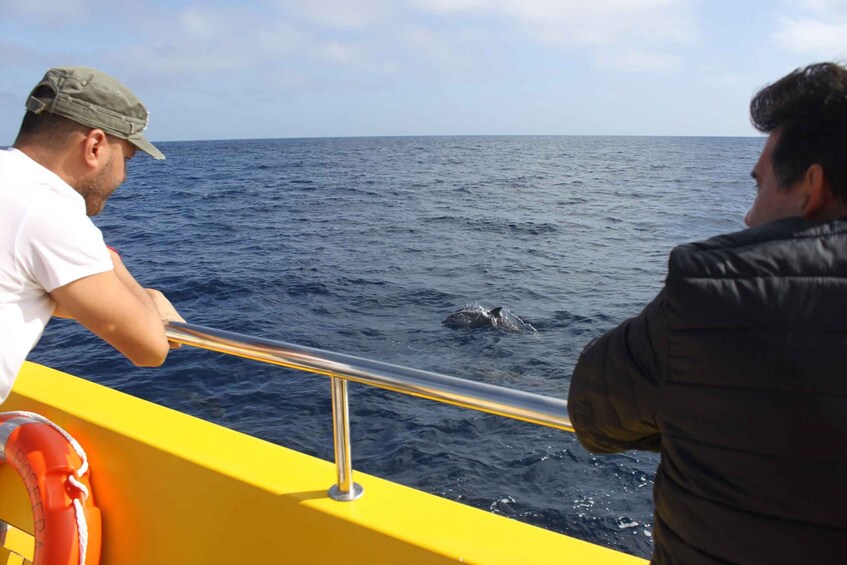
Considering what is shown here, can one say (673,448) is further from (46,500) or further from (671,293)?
(46,500)

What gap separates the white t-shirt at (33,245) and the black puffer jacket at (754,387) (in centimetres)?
123

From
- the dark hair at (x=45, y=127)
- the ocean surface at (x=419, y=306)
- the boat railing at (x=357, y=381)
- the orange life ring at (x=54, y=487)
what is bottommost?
the ocean surface at (x=419, y=306)

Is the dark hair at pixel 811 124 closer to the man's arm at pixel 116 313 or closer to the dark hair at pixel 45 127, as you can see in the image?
the man's arm at pixel 116 313

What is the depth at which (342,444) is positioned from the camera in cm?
211

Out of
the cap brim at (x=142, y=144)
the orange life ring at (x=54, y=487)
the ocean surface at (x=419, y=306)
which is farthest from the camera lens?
the ocean surface at (x=419, y=306)

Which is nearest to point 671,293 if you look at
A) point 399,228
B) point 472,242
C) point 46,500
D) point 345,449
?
point 345,449

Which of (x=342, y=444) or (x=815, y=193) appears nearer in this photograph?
(x=815, y=193)

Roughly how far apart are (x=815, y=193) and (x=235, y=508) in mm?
1836

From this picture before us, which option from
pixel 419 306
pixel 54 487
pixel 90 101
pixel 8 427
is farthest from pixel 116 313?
pixel 419 306

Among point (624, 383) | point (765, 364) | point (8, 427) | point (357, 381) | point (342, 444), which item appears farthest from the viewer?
point (8, 427)

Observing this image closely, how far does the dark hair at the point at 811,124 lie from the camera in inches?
41.6

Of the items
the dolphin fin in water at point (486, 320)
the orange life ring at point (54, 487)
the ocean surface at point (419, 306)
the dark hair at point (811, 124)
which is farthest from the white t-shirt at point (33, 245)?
the dolphin fin in water at point (486, 320)

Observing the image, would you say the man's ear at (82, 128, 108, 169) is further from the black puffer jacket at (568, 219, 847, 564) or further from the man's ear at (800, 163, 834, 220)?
the man's ear at (800, 163, 834, 220)

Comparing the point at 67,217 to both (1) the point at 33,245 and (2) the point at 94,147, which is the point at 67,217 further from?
(2) the point at 94,147
